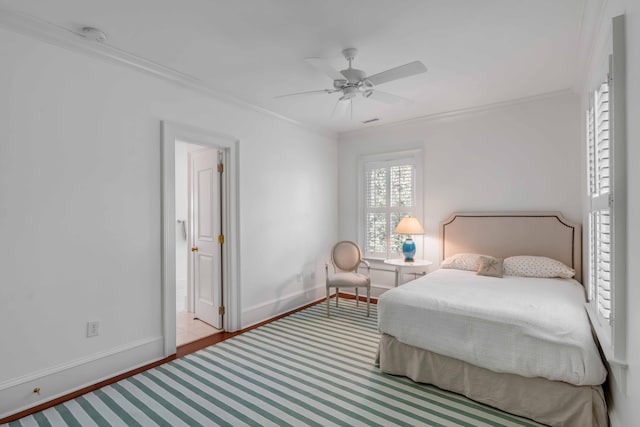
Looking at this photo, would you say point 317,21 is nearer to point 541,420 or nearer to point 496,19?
point 496,19

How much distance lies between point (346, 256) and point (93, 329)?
Answer: 119 inches

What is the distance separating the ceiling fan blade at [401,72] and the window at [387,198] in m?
2.28

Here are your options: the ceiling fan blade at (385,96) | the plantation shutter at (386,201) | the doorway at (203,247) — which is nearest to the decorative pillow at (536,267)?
the plantation shutter at (386,201)

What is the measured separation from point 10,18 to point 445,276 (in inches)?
158

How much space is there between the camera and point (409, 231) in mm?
4230

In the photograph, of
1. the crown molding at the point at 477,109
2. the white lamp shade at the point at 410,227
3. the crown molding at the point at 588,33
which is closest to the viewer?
the crown molding at the point at 588,33

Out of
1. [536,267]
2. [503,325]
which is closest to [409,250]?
[536,267]

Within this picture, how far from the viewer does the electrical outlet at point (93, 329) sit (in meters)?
2.55

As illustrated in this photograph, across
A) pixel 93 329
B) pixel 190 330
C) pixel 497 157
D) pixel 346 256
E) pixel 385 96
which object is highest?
pixel 385 96

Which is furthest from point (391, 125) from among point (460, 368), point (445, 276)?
point (460, 368)

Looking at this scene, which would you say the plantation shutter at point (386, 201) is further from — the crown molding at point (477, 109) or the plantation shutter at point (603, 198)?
the plantation shutter at point (603, 198)

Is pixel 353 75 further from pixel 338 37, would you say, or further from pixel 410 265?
pixel 410 265

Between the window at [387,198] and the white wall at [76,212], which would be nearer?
the white wall at [76,212]

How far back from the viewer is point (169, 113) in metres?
3.09
